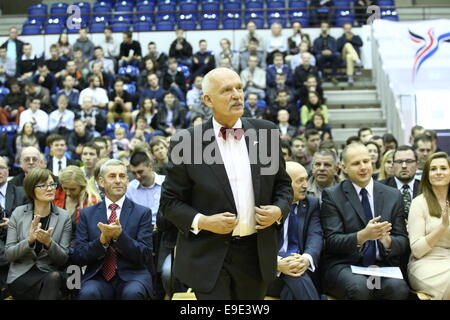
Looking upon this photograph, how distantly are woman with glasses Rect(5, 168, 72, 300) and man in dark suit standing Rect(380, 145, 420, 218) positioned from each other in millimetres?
2675

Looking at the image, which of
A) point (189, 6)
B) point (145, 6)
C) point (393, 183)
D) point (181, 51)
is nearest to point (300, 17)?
point (189, 6)

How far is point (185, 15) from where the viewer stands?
1474 centimetres

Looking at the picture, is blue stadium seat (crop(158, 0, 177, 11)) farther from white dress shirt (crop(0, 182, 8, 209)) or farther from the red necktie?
the red necktie

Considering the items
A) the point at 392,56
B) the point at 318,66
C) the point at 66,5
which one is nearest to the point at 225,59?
the point at 318,66

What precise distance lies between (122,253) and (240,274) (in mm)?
1914

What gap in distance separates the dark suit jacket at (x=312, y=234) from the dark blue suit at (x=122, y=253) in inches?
39.6

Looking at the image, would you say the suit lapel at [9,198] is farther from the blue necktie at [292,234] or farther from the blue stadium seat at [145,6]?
the blue stadium seat at [145,6]

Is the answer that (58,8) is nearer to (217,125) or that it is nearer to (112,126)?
(112,126)

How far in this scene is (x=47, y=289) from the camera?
4.70m

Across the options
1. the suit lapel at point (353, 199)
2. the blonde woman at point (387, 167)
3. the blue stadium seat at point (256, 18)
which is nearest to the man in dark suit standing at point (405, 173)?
the blonde woman at point (387, 167)

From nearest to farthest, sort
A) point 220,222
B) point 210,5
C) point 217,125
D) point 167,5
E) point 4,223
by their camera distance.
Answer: point 220,222 → point 217,125 → point 4,223 → point 210,5 → point 167,5

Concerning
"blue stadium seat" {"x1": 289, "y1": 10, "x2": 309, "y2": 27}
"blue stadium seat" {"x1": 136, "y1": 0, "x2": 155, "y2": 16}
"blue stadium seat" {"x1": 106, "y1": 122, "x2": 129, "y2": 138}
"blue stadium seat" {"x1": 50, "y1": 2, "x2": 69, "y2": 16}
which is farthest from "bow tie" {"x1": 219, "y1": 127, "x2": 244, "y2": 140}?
"blue stadium seat" {"x1": 50, "y1": 2, "x2": 69, "y2": 16}

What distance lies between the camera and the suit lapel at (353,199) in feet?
15.2

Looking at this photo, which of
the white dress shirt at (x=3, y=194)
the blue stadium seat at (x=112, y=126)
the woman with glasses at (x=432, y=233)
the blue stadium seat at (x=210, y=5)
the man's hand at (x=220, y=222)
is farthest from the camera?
the blue stadium seat at (x=210, y=5)
